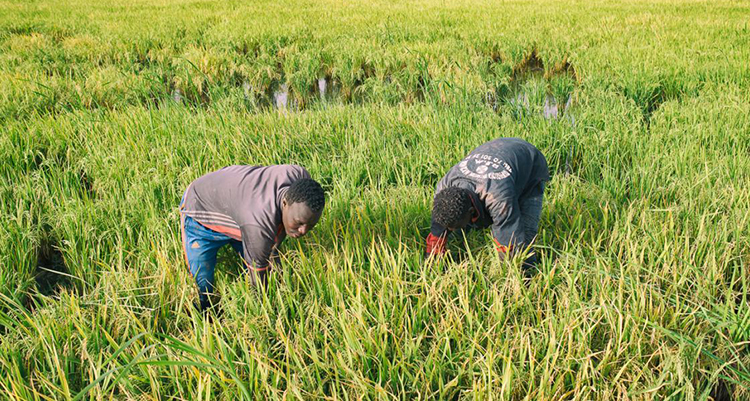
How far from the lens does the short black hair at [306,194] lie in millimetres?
1873

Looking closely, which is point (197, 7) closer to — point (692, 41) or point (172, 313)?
point (692, 41)

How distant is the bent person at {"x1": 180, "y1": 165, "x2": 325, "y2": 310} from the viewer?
1925 mm

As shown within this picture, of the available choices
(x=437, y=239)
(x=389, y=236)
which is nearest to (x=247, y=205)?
(x=389, y=236)

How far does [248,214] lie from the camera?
1.99 meters

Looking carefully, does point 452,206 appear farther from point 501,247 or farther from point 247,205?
point 247,205

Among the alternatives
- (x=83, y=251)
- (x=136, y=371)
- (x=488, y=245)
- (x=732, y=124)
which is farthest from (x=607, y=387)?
(x=732, y=124)

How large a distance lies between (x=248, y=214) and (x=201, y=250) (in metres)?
0.45

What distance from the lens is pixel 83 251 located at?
2.44 metres

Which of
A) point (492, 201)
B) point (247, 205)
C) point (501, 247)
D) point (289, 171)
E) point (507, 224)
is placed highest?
point (289, 171)

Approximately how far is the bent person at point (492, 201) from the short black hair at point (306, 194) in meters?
0.56

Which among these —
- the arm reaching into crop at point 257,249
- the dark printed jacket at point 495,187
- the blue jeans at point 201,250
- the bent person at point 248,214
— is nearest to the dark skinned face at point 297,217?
the bent person at point 248,214

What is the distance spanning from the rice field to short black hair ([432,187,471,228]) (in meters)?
0.20

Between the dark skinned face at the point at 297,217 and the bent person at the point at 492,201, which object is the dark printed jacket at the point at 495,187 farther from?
the dark skinned face at the point at 297,217

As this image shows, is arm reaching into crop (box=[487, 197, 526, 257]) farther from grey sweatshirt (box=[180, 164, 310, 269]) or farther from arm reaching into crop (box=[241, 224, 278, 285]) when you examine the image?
A: arm reaching into crop (box=[241, 224, 278, 285])
